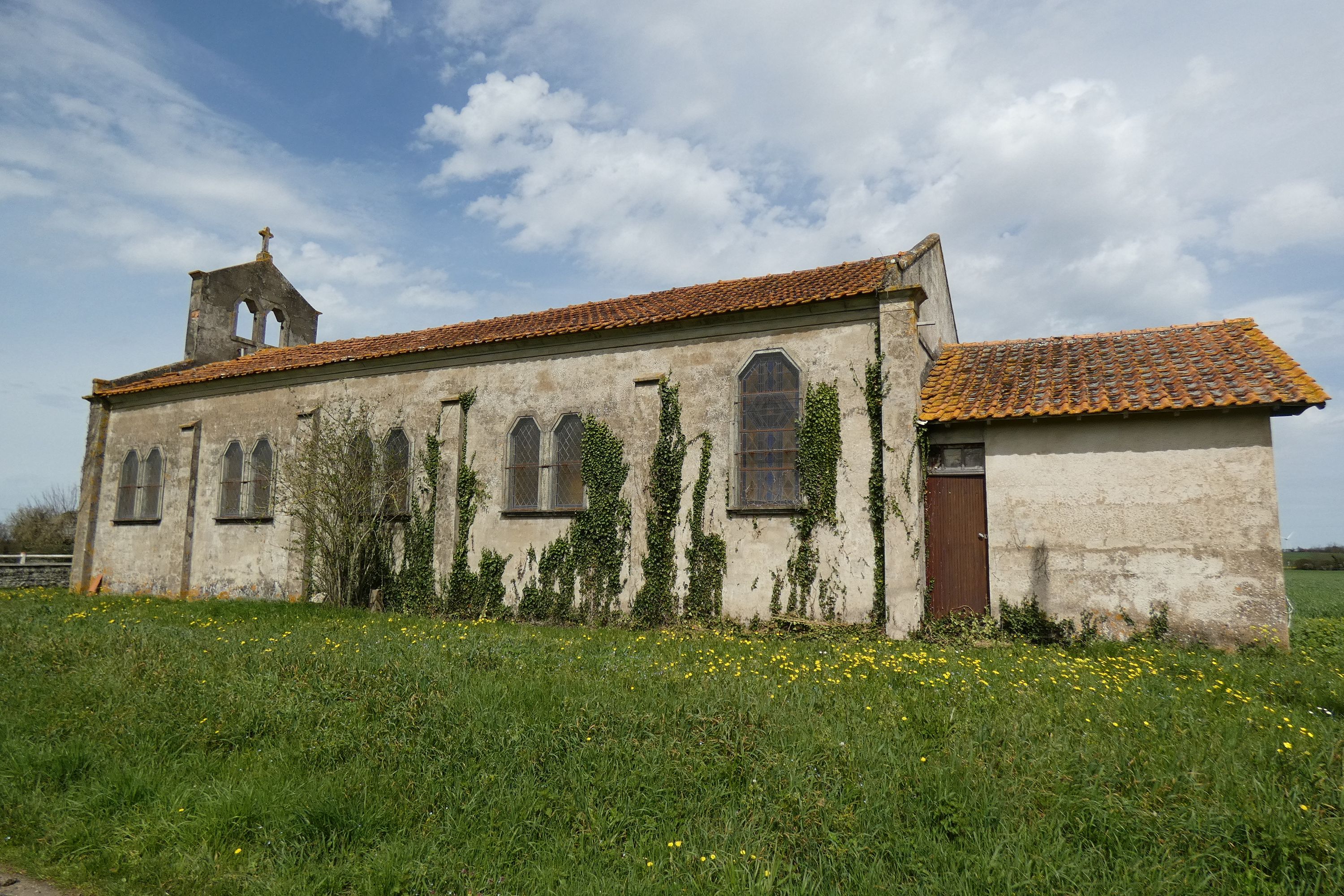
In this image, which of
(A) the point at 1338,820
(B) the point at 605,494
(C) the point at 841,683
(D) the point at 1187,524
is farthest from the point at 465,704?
(D) the point at 1187,524

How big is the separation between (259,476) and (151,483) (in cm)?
475

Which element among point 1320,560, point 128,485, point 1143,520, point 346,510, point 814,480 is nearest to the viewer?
point 1143,520

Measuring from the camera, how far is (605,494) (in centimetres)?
1399

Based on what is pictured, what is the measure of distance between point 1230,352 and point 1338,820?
9887 millimetres

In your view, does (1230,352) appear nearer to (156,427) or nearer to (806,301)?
(806,301)

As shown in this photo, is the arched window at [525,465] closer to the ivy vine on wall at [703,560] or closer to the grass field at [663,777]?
the ivy vine on wall at [703,560]

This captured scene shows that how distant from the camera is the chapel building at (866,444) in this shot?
34.4 ft

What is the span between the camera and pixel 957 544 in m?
11.8

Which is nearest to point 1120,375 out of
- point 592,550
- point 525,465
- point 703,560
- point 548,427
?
point 703,560

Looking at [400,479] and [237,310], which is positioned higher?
[237,310]

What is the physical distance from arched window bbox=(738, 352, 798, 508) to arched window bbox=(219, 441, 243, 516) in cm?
1358

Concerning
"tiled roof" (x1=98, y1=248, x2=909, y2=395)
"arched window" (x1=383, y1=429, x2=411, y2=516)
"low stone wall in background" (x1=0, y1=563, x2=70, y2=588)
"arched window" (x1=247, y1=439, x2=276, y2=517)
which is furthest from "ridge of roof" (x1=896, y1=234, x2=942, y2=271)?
"low stone wall in background" (x1=0, y1=563, x2=70, y2=588)

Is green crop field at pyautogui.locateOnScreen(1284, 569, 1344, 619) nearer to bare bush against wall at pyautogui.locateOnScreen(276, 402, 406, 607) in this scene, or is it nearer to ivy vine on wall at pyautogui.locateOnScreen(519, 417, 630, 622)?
ivy vine on wall at pyautogui.locateOnScreen(519, 417, 630, 622)

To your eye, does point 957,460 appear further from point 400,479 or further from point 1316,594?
point 1316,594
